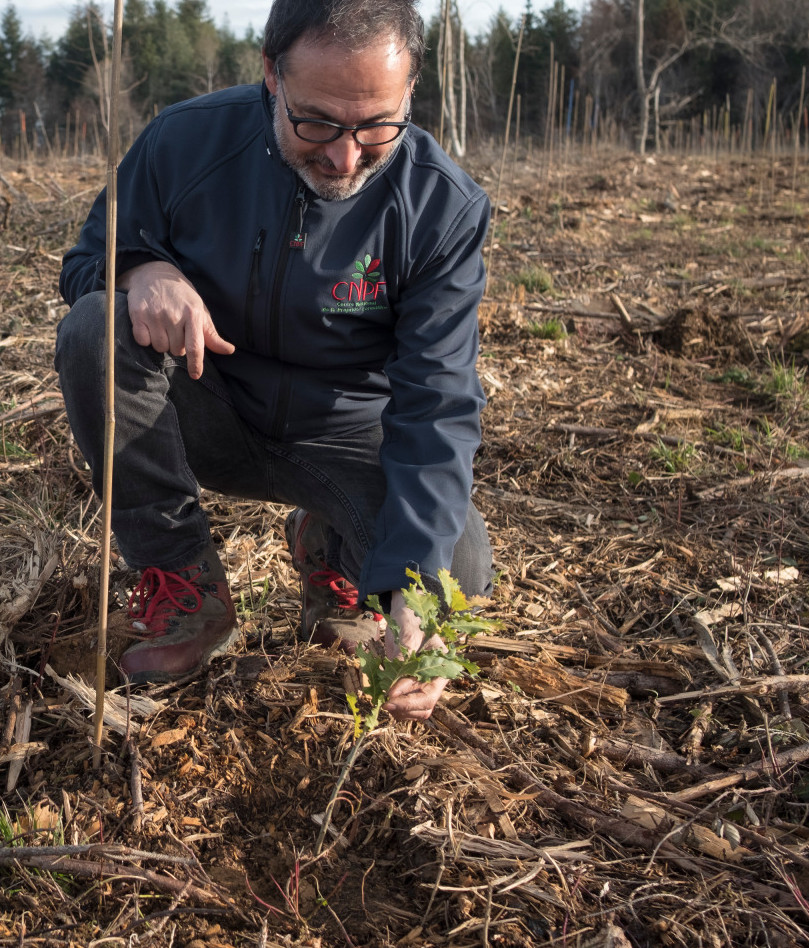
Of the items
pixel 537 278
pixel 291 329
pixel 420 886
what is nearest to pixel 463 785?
pixel 420 886

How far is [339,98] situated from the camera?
70.3 inches

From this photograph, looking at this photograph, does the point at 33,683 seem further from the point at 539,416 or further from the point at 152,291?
the point at 539,416

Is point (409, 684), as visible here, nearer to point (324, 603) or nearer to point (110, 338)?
point (324, 603)

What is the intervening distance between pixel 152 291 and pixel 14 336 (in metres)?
2.75

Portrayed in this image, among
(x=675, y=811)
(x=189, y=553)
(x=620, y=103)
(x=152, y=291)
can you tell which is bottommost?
(x=675, y=811)

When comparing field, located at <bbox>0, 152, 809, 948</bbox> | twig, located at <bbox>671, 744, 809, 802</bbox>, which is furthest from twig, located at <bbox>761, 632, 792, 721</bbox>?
twig, located at <bbox>671, 744, 809, 802</bbox>

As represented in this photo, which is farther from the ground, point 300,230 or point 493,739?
point 300,230

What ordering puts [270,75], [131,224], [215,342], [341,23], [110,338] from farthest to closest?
[131,224] < [270,75] < [215,342] < [341,23] < [110,338]

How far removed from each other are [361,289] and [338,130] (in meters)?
0.40

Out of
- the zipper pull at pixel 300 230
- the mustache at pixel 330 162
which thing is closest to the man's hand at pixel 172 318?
the zipper pull at pixel 300 230

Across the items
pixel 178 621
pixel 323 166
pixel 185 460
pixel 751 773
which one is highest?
pixel 323 166

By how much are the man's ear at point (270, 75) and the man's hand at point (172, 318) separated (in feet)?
1.71

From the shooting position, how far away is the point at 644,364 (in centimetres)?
467

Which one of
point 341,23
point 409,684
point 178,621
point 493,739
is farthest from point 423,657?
point 341,23
